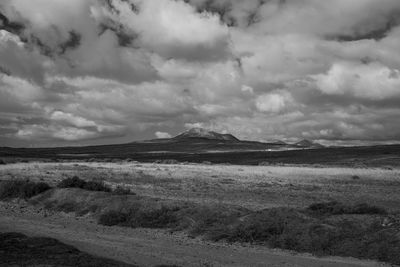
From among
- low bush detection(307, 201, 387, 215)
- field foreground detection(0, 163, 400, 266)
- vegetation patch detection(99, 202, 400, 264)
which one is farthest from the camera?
low bush detection(307, 201, 387, 215)

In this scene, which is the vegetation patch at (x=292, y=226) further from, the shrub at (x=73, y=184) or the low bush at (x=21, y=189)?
the low bush at (x=21, y=189)

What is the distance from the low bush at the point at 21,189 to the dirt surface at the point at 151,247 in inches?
238

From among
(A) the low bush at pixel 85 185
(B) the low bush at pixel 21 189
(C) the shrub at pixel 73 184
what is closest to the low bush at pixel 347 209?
(A) the low bush at pixel 85 185

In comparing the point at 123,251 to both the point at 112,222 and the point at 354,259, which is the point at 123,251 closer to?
the point at 112,222

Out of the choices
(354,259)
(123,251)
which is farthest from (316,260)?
(123,251)

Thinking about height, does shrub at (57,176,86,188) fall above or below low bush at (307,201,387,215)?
above

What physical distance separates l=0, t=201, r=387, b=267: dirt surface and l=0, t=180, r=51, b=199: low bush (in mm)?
6042

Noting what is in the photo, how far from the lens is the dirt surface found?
12.6 meters

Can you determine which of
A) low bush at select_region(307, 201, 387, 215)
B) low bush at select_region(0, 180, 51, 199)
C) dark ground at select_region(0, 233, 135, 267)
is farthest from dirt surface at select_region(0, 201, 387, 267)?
low bush at select_region(0, 180, 51, 199)

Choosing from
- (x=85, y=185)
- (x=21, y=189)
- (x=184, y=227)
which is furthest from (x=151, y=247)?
(x=21, y=189)

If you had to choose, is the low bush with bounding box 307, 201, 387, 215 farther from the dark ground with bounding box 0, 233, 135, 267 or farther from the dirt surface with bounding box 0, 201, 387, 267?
the dark ground with bounding box 0, 233, 135, 267

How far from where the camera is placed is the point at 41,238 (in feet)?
47.5

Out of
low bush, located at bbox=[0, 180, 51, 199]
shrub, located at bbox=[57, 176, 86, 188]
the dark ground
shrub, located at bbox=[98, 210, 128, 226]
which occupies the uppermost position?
shrub, located at bbox=[57, 176, 86, 188]

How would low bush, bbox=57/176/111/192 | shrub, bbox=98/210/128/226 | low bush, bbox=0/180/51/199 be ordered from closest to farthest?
1. shrub, bbox=98/210/128/226
2. low bush, bbox=0/180/51/199
3. low bush, bbox=57/176/111/192
